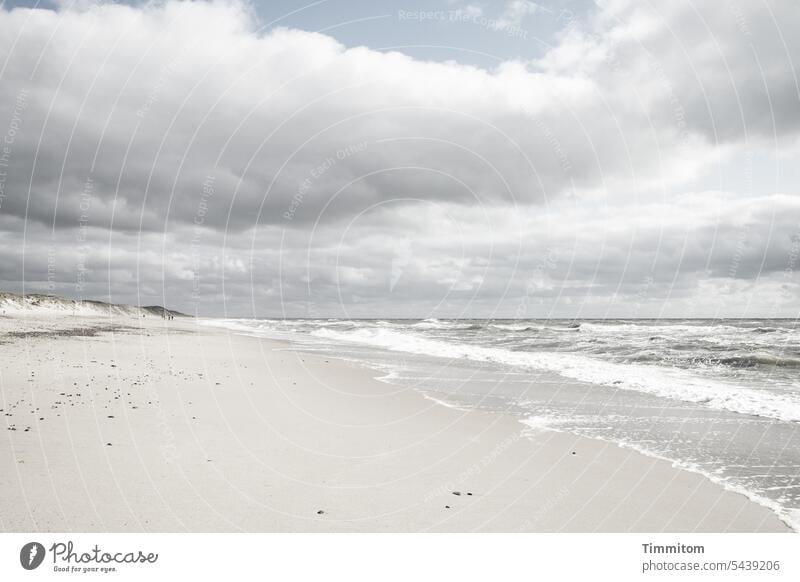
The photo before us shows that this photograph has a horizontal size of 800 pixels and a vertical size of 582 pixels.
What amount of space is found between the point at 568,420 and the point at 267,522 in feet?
24.9

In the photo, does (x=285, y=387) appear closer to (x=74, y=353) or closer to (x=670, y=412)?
(x=74, y=353)

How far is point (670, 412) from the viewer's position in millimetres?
11531

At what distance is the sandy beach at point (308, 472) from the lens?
5031 mm

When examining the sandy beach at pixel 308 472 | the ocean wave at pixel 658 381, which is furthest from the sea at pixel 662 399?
the sandy beach at pixel 308 472

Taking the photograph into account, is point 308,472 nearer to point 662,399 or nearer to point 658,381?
point 662,399

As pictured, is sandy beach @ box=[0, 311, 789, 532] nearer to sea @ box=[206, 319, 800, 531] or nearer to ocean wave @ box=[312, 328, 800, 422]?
sea @ box=[206, 319, 800, 531]

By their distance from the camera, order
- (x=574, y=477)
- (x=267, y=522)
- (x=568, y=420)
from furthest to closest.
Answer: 1. (x=568, y=420)
2. (x=574, y=477)
3. (x=267, y=522)

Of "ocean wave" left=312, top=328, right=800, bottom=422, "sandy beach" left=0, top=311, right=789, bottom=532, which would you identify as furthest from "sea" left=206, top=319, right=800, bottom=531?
"sandy beach" left=0, top=311, right=789, bottom=532

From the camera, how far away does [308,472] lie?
6363mm

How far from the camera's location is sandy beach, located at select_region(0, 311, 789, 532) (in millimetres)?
5031

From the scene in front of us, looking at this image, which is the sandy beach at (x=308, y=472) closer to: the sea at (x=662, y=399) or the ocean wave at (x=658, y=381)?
the sea at (x=662, y=399)
